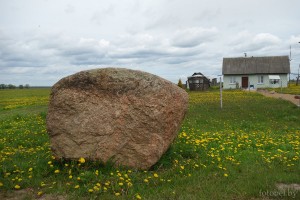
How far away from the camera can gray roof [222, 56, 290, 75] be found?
214 ft

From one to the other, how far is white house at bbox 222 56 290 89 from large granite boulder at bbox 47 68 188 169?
5998cm

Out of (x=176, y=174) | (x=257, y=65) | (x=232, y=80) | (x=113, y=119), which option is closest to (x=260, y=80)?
(x=257, y=65)

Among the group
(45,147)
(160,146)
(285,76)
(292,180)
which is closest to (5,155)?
(45,147)

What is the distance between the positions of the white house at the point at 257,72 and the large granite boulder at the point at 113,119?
5998 cm

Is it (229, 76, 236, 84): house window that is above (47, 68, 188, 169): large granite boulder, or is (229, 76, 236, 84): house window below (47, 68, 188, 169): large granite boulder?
above

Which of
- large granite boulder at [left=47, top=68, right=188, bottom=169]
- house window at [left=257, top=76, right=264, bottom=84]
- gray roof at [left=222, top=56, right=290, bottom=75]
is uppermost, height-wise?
gray roof at [left=222, top=56, right=290, bottom=75]

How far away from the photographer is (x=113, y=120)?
7.69 meters

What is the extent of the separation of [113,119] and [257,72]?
203 feet

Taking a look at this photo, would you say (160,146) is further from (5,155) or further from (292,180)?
(5,155)

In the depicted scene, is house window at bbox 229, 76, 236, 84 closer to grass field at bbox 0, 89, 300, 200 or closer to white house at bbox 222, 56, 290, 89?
white house at bbox 222, 56, 290, 89

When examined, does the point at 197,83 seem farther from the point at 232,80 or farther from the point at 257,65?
the point at 257,65

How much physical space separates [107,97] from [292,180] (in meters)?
4.40

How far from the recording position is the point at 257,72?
65.4 metres

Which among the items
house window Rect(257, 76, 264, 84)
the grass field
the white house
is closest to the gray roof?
the white house
